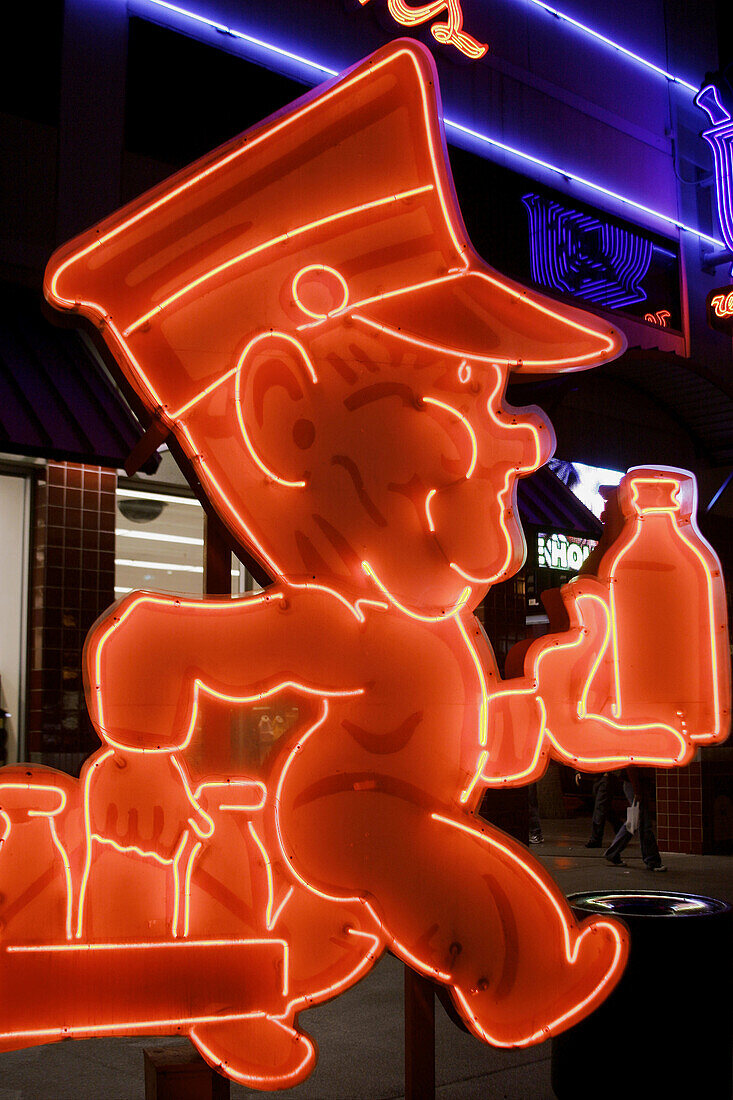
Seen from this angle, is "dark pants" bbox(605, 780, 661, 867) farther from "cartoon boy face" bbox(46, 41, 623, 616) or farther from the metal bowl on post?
"cartoon boy face" bbox(46, 41, 623, 616)

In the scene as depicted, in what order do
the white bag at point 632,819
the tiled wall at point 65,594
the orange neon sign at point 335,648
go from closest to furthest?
the orange neon sign at point 335,648, the tiled wall at point 65,594, the white bag at point 632,819

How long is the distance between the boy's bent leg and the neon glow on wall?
798cm

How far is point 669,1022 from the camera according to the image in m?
4.44

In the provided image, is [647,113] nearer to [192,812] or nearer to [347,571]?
[347,571]

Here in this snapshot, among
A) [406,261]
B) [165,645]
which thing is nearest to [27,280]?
[406,261]

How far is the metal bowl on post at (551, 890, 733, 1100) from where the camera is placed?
14.5 feet

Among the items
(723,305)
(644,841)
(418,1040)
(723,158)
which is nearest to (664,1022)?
(418,1040)

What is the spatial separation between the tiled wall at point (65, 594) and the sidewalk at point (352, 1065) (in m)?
2.21

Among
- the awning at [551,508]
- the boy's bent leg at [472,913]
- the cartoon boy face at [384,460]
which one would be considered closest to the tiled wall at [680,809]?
the awning at [551,508]

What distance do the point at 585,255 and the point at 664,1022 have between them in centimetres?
873

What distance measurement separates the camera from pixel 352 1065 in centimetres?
547

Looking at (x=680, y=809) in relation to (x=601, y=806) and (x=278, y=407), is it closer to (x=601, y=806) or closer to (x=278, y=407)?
(x=601, y=806)

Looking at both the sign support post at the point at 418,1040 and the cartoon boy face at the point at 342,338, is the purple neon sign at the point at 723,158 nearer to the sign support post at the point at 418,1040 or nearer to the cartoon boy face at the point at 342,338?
the cartoon boy face at the point at 342,338

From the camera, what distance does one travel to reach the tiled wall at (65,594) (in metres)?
A: 7.51
